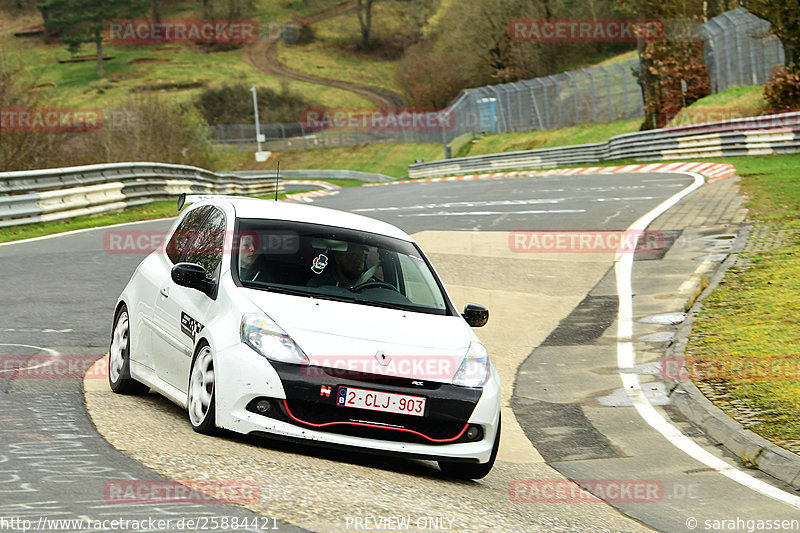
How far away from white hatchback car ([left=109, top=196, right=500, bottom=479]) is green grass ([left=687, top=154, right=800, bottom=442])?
2.78 m

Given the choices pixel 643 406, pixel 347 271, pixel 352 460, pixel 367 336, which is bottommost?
pixel 643 406

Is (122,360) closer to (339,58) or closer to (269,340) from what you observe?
(269,340)

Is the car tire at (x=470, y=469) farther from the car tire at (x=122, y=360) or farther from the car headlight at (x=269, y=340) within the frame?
the car tire at (x=122, y=360)

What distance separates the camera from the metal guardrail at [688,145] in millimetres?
32375

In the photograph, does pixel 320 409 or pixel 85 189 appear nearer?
pixel 320 409

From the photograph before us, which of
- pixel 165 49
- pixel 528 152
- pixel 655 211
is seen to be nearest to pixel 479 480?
pixel 655 211

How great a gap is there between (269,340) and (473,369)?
1.35 meters

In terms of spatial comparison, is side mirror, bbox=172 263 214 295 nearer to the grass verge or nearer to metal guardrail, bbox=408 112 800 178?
the grass verge

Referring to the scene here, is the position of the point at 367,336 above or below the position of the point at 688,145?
above

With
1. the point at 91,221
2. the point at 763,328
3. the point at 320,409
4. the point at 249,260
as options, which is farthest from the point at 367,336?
the point at 91,221

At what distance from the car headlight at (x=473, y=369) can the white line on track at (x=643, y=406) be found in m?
2.02

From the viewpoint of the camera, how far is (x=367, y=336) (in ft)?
22.9

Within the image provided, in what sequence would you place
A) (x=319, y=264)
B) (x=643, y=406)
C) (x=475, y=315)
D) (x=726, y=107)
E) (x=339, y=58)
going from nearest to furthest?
(x=319, y=264) → (x=475, y=315) → (x=643, y=406) → (x=726, y=107) → (x=339, y=58)

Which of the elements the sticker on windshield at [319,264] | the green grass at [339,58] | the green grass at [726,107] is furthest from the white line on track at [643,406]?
the green grass at [339,58]
